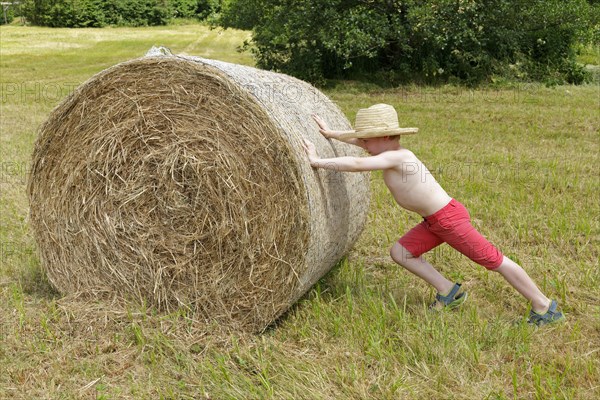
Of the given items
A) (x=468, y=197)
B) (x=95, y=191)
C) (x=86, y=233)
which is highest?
(x=95, y=191)

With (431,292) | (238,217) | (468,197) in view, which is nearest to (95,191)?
(238,217)

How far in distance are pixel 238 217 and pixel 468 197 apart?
3002 millimetres

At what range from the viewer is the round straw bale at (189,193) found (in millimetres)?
3670

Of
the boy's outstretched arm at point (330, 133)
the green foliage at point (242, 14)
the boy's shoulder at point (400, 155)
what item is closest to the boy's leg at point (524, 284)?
the boy's shoulder at point (400, 155)

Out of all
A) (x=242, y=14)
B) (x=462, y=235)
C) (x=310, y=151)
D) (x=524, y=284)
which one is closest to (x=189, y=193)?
(x=310, y=151)

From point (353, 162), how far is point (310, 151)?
0.87 ft

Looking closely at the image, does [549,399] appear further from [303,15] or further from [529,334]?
[303,15]

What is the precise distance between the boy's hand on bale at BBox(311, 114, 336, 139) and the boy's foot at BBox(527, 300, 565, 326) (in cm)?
159

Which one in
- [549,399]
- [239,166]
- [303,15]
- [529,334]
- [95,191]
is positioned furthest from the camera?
[303,15]

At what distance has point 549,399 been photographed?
292 centimetres

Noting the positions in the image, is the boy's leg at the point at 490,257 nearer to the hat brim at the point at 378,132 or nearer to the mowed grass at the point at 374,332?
the mowed grass at the point at 374,332

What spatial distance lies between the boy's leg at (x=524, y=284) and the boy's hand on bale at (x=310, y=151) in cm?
124

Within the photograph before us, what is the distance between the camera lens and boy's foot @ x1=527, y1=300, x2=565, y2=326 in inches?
146


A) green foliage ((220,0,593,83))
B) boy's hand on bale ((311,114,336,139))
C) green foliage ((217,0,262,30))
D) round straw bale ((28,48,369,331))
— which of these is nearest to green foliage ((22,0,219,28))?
green foliage ((217,0,262,30))
